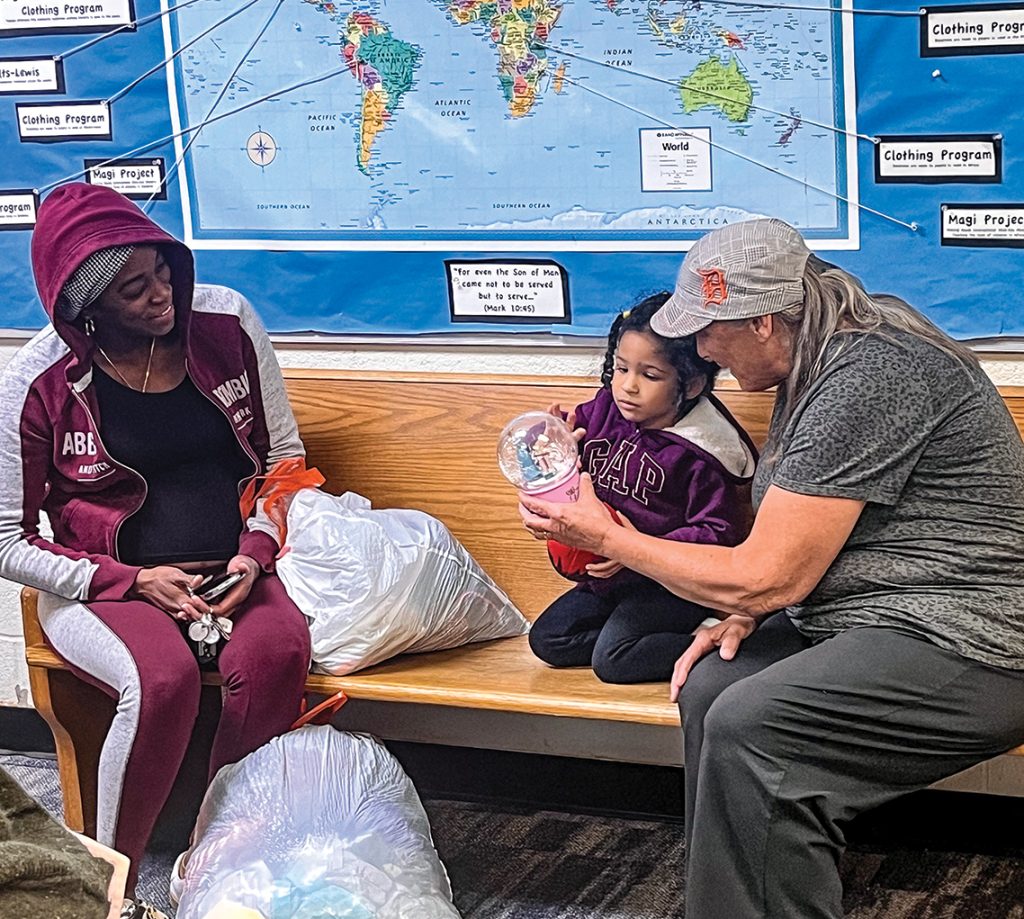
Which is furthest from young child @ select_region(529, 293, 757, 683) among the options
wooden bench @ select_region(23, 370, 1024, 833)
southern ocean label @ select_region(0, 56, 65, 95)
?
southern ocean label @ select_region(0, 56, 65, 95)

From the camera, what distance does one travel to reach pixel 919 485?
6.16 feet

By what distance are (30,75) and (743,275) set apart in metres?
1.51

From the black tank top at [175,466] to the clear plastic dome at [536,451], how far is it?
0.50m

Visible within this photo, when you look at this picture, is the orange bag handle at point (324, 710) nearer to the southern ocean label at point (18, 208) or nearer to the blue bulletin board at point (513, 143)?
the blue bulletin board at point (513, 143)

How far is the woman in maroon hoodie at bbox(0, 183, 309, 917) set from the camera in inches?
86.7

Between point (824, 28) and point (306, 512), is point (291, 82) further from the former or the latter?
point (824, 28)

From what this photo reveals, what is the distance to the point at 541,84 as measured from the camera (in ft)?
7.84

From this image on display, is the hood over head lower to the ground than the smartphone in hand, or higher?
higher

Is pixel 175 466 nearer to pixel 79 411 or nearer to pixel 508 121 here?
pixel 79 411

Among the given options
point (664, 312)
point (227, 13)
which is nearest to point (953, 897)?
point (664, 312)

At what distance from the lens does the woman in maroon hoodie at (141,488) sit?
2203mm

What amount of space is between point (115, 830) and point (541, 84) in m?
1.39

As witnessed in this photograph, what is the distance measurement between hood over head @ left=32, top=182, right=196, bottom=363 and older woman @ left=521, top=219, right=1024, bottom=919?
2.86ft

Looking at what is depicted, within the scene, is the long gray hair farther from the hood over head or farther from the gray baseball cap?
the hood over head
